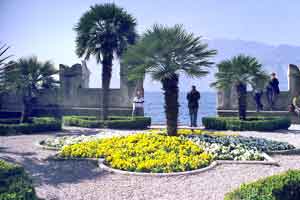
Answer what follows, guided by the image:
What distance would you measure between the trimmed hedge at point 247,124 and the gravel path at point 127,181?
654 cm

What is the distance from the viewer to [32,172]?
930cm

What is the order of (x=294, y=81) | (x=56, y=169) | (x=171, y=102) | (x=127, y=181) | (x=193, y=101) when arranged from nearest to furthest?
1. (x=127, y=181)
2. (x=56, y=169)
3. (x=171, y=102)
4. (x=193, y=101)
5. (x=294, y=81)

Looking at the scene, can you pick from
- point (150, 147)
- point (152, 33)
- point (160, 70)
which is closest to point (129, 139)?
point (150, 147)

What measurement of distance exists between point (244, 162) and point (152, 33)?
5.55 m

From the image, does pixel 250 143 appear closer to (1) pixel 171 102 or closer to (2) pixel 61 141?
(1) pixel 171 102

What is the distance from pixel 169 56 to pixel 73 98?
13654 millimetres

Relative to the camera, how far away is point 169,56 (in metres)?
13.0

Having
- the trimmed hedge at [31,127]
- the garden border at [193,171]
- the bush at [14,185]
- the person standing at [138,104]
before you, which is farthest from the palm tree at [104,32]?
the bush at [14,185]

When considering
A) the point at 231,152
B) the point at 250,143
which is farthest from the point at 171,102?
the point at 231,152

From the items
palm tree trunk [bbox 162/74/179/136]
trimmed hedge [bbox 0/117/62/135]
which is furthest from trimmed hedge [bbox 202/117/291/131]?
trimmed hedge [bbox 0/117/62/135]

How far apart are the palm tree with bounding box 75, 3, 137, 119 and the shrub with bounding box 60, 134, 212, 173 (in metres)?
8.62

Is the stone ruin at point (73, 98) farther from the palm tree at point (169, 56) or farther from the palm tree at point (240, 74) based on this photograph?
the palm tree at point (169, 56)

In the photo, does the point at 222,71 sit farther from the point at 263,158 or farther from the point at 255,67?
the point at 263,158

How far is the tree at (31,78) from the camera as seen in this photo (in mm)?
19344
